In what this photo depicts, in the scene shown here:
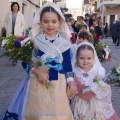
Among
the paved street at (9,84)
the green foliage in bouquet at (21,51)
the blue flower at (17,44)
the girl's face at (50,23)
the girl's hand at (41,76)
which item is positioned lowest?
the paved street at (9,84)

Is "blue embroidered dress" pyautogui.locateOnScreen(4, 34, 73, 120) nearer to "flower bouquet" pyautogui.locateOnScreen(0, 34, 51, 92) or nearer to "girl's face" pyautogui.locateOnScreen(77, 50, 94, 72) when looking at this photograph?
"flower bouquet" pyautogui.locateOnScreen(0, 34, 51, 92)

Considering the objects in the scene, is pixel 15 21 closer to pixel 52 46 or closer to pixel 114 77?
pixel 114 77

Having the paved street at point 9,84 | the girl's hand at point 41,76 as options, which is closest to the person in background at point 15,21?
the paved street at point 9,84

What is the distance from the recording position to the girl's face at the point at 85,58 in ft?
14.5

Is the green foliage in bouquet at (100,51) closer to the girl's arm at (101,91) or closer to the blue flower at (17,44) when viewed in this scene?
the girl's arm at (101,91)

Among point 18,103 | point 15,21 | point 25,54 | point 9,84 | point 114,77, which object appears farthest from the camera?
point 15,21

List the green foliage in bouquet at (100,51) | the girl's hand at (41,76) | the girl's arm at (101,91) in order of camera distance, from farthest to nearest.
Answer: the green foliage in bouquet at (100,51) < the girl's arm at (101,91) < the girl's hand at (41,76)

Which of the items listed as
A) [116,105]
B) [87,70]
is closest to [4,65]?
[116,105]

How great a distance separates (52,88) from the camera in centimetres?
381

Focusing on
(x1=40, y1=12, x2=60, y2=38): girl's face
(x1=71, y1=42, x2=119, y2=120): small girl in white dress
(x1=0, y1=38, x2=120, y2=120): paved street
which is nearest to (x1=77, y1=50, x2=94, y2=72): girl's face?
(x1=71, y1=42, x2=119, y2=120): small girl in white dress

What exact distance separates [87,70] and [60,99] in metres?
0.82

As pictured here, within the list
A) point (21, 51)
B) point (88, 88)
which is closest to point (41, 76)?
point (21, 51)

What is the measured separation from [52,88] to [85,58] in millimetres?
796

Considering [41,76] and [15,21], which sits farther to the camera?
[15,21]
